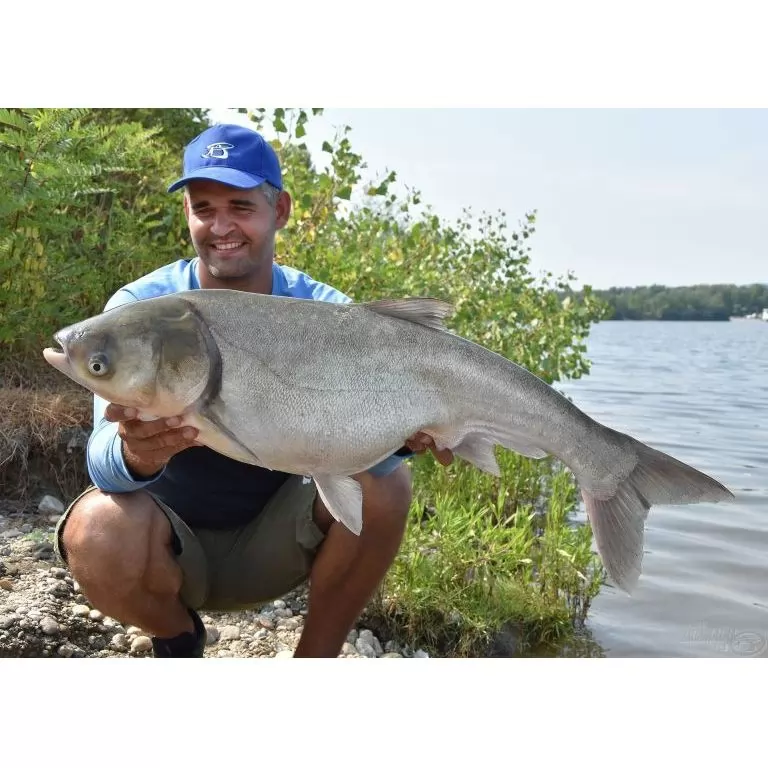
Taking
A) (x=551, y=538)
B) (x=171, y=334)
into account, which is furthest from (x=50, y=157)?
(x=551, y=538)

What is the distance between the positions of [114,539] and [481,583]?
6.30ft

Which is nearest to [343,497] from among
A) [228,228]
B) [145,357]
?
[145,357]

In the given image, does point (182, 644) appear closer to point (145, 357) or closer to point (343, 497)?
point (343, 497)

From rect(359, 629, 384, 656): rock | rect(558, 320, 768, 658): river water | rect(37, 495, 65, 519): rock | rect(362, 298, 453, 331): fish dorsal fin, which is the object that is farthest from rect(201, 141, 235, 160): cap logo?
rect(558, 320, 768, 658): river water

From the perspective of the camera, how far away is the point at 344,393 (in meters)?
2.46

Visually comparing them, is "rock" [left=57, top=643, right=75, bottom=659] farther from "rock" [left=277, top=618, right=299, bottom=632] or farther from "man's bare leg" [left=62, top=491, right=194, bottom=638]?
"rock" [left=277, top=618, right=299, bottom=632]

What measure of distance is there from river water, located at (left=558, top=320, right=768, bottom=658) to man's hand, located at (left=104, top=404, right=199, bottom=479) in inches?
104

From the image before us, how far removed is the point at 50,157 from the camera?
4629 mm

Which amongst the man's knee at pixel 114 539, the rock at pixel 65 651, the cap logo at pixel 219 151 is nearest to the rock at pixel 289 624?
the rock at pixel 65 651

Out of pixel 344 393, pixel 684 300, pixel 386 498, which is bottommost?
pixel 386 498

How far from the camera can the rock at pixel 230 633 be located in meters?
3.69

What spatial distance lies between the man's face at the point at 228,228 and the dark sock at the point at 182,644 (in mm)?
1141

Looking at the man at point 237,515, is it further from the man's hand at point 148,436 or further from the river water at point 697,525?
the river water at point 697,525
